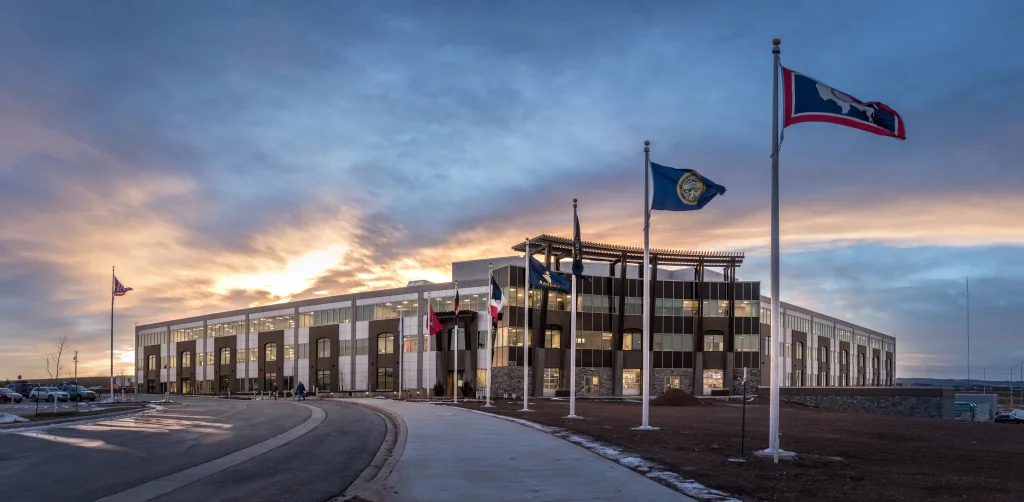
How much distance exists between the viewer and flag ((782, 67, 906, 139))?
1775 cm

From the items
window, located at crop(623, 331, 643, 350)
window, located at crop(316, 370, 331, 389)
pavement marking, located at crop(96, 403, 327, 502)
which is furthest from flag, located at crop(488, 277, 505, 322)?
window, located at crop(316, 370, 331, 389)

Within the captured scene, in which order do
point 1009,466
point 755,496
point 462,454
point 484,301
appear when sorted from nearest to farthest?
point 755,496
point 1009,466
point 462,454
point 484,301

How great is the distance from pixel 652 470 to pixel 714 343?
78.3 metres

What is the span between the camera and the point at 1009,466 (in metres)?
17.1

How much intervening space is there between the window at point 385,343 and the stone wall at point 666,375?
31.8 metres

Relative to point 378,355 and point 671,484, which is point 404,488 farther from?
point 378,355

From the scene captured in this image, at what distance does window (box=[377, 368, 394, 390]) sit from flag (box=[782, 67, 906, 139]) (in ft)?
257

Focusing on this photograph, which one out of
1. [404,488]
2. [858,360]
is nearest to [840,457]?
[404,488]

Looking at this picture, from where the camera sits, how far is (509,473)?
15227 mm

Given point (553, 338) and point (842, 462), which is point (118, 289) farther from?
point (842, 462)

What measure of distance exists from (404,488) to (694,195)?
15.0 metres

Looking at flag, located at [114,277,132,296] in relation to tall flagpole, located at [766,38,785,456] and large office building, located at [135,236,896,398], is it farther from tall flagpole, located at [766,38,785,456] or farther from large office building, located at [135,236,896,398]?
tall flagpole, located at [766,38,785,456]

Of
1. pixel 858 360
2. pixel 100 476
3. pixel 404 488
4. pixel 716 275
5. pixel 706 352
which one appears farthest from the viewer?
pixel 858 360

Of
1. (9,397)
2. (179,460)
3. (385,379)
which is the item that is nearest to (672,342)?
(385,379)
